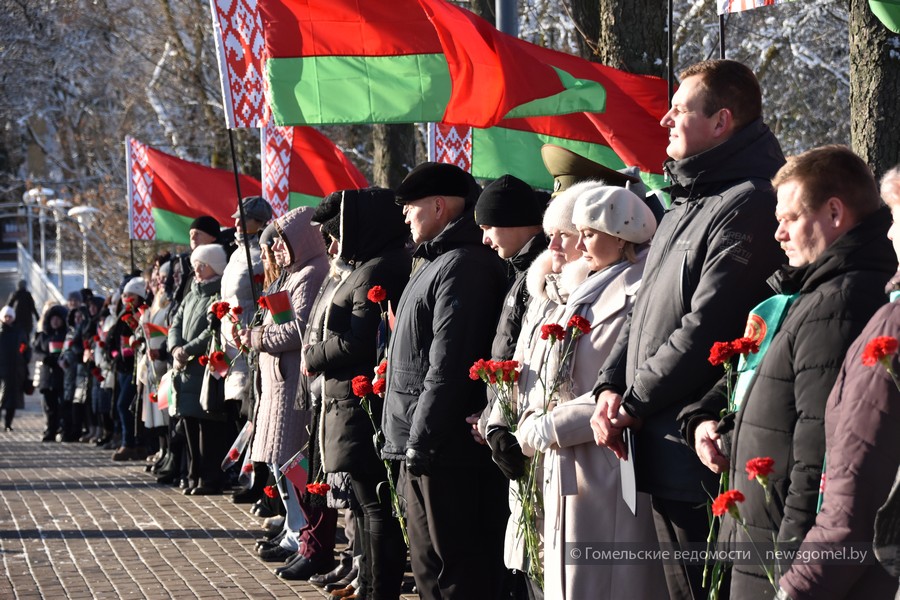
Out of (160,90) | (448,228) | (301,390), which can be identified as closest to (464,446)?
(448,228)

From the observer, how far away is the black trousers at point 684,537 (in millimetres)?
4230

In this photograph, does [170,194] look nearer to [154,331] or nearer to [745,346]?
[154,331]

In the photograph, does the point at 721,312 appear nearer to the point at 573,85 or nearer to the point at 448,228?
the point at 448,228

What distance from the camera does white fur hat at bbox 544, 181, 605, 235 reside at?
5105 millimetres

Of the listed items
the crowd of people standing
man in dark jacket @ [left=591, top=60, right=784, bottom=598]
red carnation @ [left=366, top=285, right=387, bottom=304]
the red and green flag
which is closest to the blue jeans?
the red and green flag

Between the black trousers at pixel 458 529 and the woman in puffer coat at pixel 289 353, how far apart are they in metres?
2.30

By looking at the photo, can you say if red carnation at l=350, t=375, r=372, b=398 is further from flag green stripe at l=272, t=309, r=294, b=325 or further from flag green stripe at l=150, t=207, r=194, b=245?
flag green stripe at l=150, t=207, r=194, b=245

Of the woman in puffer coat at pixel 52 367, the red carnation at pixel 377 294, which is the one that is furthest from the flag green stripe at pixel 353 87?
the woman in puffer coat at pixel 52 367

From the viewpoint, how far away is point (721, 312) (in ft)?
13.5

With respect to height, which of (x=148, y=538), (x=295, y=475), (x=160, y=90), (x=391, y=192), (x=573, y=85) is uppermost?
(x=160, y=90)

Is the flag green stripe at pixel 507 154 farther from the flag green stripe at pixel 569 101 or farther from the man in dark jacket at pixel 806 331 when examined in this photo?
the man in dark jacket at pixel 806 331

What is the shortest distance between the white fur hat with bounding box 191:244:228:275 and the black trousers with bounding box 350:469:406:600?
4.75 m

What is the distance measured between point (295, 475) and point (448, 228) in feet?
8.35

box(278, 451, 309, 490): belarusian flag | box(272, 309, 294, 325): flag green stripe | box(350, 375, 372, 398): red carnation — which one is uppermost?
box(272, 309, 294, 325): flag green stripe
